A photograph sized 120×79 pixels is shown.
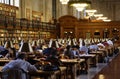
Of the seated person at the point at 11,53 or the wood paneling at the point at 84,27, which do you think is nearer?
the seated person at the point at 11,53

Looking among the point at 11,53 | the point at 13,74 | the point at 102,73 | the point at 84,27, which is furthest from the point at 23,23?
the point at 13,74

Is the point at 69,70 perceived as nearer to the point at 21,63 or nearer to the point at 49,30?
the point at 21,63

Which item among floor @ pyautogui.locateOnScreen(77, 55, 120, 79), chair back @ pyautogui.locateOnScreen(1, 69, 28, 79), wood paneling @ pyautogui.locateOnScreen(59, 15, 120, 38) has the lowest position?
floor @ pyautogui.locateOnScreen(77, 55, 120, 79)

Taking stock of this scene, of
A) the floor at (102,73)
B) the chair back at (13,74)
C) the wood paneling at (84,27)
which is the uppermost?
the wood paneling at (84,27)

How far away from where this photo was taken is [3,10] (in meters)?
21.0

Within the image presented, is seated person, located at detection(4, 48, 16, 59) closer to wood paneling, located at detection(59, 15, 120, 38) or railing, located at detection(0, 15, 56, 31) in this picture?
railing, located at detection(0, 15, 56, 31)

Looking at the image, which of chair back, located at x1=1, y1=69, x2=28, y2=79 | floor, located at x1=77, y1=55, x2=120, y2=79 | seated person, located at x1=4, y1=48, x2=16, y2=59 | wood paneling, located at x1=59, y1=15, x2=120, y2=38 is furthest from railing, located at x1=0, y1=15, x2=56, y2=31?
chair back, located at x1=1, y1=69, x2=28, y2=79

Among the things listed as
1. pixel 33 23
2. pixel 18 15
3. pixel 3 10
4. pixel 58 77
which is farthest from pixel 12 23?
pixel 58 77

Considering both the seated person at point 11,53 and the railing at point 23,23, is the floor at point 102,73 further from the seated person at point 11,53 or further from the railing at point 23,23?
the railing at point 23,23

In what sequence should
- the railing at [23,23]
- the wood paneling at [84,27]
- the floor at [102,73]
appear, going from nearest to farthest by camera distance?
the floor at [102,73] < the railing at [23,23] < the wood paneling at [84,27]

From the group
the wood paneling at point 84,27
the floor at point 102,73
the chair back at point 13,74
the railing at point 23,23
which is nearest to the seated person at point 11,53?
the floor at point 102,73

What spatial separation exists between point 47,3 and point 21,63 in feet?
87.3

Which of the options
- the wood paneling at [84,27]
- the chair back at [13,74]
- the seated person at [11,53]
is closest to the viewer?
the chair back at [13,74]

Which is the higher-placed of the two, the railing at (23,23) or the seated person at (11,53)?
the railing at (23,23)
